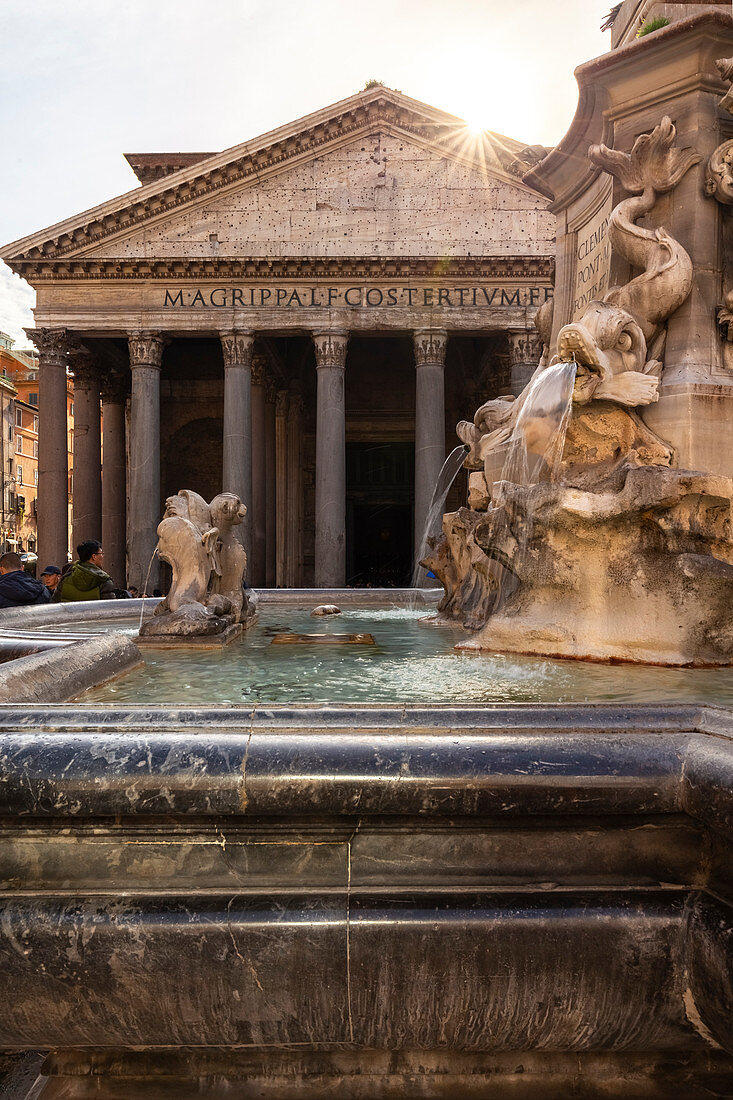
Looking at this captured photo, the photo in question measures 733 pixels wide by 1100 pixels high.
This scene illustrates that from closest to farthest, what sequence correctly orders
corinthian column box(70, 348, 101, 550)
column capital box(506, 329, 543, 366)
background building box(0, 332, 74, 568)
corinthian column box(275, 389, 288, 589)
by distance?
column capital box(506, 329, 543, 366)
corinthian column box(70, 348, 101, 550)
corinthian column box(275, 389, 288, 589)
background building box(0, 332, 74, 568)

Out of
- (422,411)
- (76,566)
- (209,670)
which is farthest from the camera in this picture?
(422,411)

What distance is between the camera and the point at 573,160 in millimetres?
4797

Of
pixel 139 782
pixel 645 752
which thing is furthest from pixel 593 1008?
pixel 139 782

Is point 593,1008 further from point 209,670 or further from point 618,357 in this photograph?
point 618,357

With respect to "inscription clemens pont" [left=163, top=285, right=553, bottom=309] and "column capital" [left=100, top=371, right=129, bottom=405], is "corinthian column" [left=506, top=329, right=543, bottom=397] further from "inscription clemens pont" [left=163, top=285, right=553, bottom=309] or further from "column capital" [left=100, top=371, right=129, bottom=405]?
"column capital" [left=100, top=371, right=129, bottom=405]

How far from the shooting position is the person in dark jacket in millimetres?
5629

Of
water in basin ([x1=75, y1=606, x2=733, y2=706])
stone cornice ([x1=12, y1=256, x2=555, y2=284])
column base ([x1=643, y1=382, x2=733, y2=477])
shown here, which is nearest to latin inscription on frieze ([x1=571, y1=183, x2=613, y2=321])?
column base ([x1=643, y1=382, x2=733, y2=477])

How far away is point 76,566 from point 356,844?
A: 5.95m

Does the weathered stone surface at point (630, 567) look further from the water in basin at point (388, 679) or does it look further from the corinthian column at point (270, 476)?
the corinthian column at point (270, 476)

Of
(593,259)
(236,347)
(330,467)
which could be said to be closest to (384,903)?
(593,259)

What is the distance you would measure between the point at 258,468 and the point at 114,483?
200 inches

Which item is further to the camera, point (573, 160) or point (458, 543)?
point (458, 543)

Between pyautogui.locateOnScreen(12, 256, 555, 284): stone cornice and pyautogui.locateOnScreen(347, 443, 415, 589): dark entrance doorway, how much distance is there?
928 centimetres

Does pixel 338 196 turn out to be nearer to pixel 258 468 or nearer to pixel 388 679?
pixel 258 468
